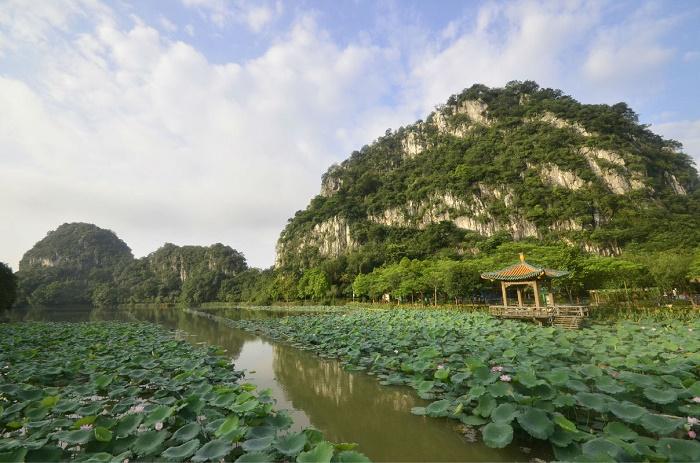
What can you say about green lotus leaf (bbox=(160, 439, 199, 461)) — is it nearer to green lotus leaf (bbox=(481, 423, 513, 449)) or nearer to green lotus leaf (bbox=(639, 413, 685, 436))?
green lotus leaf (bbox=(481, 423, 513, 449))

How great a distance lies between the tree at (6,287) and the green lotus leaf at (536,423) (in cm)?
3383

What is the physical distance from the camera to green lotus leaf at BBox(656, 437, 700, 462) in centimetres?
260

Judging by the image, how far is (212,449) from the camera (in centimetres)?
276

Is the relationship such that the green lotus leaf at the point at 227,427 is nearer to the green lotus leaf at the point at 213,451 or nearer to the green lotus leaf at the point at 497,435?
the green lotus leaf at the point at 213,451

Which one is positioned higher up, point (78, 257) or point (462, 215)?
point (462, 215)

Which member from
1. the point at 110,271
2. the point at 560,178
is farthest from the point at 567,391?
the point at 110,271

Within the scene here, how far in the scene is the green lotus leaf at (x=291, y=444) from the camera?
108 inches

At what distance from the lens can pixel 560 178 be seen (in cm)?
5269

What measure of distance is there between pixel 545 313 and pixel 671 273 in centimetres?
973

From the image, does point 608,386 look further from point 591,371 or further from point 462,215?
point 462,215

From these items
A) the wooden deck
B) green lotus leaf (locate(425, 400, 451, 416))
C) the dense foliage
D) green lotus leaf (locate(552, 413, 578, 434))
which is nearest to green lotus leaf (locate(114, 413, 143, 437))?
the dense foliage

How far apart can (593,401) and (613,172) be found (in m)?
60.0

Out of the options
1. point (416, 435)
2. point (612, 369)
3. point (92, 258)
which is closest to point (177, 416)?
point (416, 435)

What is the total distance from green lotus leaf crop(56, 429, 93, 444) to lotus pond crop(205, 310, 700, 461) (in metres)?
3.68
